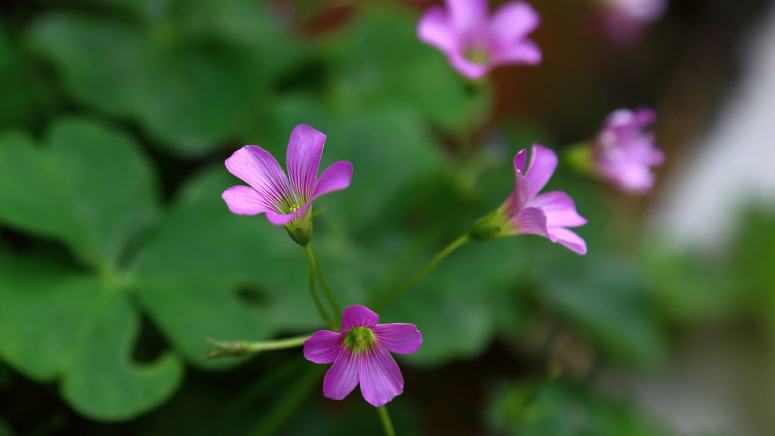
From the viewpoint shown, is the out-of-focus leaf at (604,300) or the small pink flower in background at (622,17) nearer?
the out-of-focus leaf at (604,300)

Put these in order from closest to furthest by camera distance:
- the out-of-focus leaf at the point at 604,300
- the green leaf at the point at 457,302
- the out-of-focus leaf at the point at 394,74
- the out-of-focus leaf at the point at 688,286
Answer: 1. the green leaf at the point at 457,302
2. the out-of-focus leaf at the point at 394,74
3. the out-of-focus leaf at the point at 604,300
4. the out-of-focus leaf at the point at 688,286

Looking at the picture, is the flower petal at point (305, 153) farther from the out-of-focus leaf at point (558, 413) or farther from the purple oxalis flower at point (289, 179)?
the out-of-focus leaf at point (558, 413)

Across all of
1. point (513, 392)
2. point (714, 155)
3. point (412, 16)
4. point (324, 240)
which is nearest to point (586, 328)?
point (513, 392)

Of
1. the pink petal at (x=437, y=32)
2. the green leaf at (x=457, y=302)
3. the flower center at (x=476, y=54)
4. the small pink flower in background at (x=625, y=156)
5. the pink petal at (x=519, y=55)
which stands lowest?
the green leaf at (x=457, y=302)

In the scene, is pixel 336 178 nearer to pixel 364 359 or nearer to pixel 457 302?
pixel 364 359

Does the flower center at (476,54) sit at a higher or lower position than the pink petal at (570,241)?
higher

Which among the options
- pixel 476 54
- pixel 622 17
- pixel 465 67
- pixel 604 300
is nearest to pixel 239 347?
pixel 465 67

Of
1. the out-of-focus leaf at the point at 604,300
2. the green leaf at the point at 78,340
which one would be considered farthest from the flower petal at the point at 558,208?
the out-of-focus leaf at the point at 604,300

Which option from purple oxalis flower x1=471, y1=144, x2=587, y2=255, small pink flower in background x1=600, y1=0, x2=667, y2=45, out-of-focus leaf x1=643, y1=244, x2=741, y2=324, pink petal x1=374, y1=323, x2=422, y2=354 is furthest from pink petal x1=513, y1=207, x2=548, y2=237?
out-of-focus leaf x1=643, y1=244, x2=741, y2=324
